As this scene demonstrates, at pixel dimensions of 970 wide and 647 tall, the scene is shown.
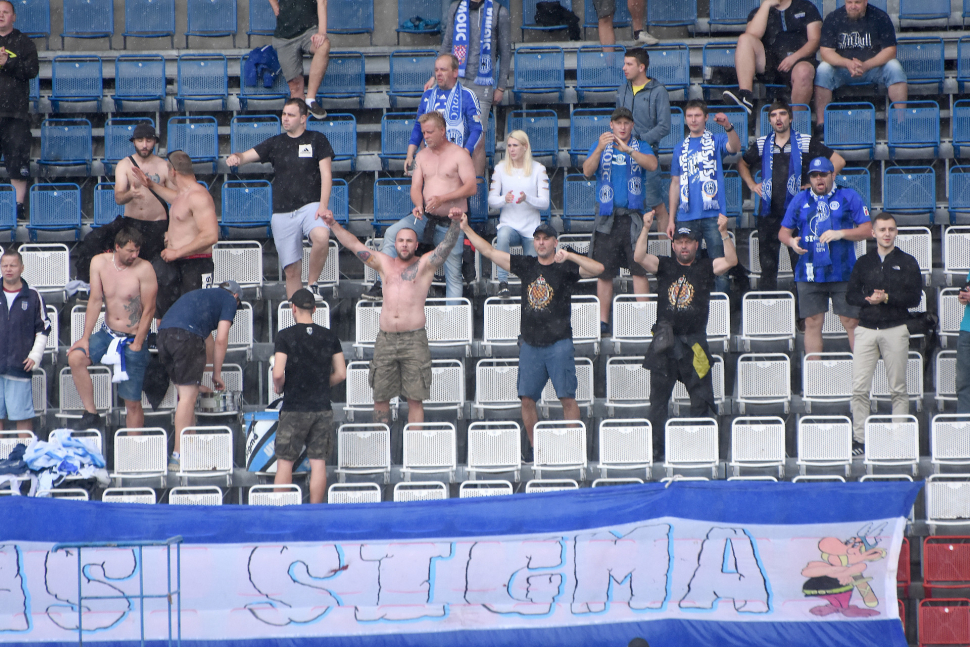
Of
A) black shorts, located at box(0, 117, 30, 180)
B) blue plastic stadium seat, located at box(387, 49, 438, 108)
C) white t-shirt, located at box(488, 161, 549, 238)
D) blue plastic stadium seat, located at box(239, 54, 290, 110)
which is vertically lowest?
white t-shirt, located at box(488, 161, 549, 238)

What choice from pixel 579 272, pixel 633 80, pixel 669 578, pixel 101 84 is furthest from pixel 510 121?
pixel 669 578

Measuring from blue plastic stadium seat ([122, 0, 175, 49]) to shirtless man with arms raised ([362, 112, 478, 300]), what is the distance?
213 inches

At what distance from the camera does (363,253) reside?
438 inches

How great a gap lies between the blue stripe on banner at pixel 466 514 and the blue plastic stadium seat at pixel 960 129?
625cm

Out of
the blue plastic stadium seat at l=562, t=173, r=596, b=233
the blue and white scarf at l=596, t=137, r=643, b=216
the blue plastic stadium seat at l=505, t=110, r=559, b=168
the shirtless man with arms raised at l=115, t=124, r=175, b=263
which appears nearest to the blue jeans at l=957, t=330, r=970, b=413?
the blue and white scarf at l=596, t=137, r=643, b=216

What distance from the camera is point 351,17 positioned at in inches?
639

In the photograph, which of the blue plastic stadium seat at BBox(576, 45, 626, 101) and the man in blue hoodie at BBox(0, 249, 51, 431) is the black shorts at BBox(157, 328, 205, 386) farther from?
the blue plastic stadium seat at BBox(576, 45, 626, 101)

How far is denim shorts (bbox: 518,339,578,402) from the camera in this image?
10.8 metres

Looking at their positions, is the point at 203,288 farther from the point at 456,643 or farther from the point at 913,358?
the point at 913,358

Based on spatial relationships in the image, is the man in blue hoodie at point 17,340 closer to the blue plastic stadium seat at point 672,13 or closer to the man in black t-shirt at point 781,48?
the man in black t-shirt at point 781,48

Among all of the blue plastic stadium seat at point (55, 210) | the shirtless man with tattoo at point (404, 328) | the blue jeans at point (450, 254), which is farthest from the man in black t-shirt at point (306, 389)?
the blue plastic stadium seat at point (55, 210)

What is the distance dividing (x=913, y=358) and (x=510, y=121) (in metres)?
5.18

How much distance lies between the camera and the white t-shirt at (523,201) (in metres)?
12.2

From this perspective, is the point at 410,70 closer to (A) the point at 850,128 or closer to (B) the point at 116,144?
(B) the point at 116,144
